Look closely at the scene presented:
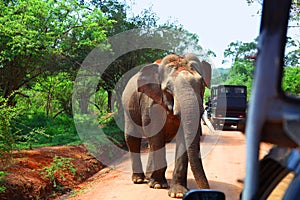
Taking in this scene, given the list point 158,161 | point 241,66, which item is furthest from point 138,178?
point 241,66

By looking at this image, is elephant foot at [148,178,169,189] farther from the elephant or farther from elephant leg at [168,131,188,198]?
elephant leg at [168,131,188,198]

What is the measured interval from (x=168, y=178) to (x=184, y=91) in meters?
2.84

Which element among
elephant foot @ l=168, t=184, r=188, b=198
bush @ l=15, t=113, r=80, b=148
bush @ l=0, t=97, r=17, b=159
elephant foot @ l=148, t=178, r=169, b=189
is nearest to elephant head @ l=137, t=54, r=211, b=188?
elephant foot @ l=168, t=184, r=188, b=198

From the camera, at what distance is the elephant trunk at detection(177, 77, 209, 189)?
269 inches

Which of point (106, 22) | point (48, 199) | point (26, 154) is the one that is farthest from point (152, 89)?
point (106, 22)

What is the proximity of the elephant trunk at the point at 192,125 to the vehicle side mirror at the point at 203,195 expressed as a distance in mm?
4883

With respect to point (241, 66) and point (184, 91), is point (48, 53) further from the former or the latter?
point (241, 66)

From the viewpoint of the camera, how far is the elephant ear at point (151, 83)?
329 inches

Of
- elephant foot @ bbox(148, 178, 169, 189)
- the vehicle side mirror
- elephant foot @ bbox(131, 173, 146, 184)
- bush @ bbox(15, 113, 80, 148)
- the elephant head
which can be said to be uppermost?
the elephant head

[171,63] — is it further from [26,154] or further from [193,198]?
[193,198]

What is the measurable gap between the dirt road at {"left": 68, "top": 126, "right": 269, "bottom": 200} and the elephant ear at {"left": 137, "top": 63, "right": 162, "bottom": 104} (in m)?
1.82

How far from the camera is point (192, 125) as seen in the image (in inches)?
279

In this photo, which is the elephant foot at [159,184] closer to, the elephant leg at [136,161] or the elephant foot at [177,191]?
the elephant foot at [177,191]

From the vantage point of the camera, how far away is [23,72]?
45.3 feet
